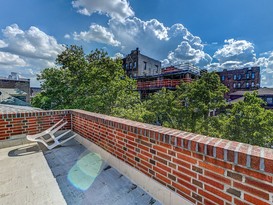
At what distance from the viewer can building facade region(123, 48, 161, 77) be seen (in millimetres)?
25641

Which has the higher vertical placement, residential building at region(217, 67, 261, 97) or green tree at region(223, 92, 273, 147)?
residential building at region(217, 67, 261, 97)

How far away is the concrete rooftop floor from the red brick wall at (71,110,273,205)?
356mm

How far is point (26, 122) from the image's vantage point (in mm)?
3574

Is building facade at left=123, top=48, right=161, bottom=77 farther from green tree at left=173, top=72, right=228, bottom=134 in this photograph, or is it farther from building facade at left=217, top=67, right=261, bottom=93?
building facade at left=217, top=67, right=261, bottom=93

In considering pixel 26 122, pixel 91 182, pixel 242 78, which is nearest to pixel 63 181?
pixel 91 182

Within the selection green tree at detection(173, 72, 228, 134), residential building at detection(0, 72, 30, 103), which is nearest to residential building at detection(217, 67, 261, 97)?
green tree at detection(173, 72, 228, 134)

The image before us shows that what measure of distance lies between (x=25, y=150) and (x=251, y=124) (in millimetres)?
11579

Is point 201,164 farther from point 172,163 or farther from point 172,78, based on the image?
point 172,78

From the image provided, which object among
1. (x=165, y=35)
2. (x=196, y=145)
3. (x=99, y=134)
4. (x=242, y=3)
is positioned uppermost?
(x=165, y=35)

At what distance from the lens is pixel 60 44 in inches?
575

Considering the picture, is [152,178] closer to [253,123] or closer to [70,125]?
[70,125]

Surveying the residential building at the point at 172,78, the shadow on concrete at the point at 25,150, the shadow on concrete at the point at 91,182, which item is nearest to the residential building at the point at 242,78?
the residential building at the point at 172,78

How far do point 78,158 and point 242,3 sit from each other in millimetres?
10203

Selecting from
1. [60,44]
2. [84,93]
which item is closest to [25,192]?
[84,93]
